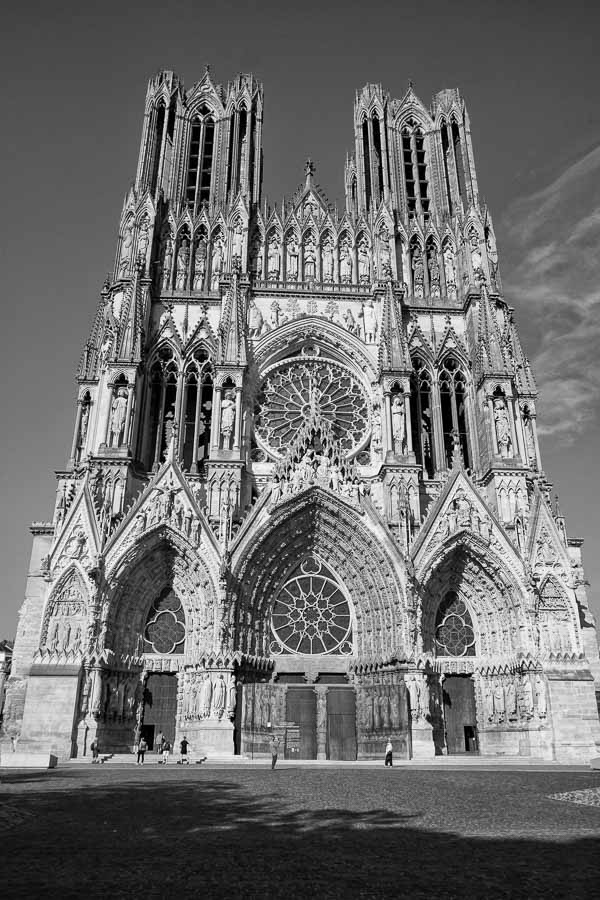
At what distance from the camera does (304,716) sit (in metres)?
24.1

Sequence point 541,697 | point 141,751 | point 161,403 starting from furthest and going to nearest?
1. point 161,403
2. point 541,697
3. point 141,751

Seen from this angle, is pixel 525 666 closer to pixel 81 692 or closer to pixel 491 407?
pixel 491 407

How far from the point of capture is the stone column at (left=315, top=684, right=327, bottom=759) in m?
23.8

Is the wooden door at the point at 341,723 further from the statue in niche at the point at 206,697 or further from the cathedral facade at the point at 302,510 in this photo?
the statue in niche at the point at 206,697

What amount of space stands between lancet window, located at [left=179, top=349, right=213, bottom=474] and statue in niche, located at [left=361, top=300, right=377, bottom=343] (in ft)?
22.8

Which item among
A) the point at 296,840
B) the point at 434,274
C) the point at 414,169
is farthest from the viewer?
the point at 414,169

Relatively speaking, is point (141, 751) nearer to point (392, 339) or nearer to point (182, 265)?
point (392, 339)

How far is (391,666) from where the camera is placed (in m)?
24.2

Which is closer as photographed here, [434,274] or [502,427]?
Answer: [502,427]

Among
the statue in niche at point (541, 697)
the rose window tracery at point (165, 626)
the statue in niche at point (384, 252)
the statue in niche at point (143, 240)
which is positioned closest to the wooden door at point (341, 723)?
the rose window tracery at point (165, 626)

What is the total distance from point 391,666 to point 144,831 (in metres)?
16.5

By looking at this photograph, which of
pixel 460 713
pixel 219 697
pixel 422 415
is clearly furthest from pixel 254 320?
pixel 460 713

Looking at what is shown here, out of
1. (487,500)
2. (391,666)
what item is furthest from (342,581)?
(487,500)

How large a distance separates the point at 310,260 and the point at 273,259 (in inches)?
66.4
